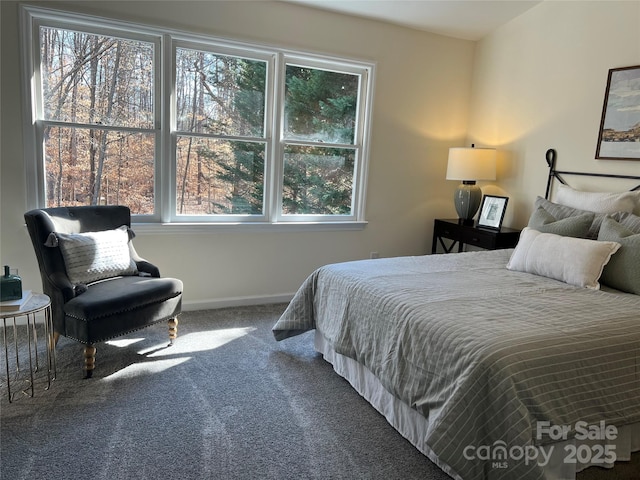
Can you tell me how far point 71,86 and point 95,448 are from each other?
97.5 inches

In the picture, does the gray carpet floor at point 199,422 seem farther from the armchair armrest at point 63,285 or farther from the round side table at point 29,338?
the armchair armrest at point 63,285

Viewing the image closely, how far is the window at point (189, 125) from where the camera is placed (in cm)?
317

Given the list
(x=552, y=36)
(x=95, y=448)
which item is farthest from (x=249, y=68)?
(x=95, y=448)

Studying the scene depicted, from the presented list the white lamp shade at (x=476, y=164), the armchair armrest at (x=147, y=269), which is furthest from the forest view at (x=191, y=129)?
the white lamp shade at (x=476, y=164)

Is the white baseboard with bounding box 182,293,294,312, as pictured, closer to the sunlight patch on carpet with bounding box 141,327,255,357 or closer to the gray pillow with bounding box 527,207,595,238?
the sunlight patch on carpet with bounding box 141,327,255,357

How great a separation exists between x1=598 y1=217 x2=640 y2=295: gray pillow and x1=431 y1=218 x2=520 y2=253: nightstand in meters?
1.16

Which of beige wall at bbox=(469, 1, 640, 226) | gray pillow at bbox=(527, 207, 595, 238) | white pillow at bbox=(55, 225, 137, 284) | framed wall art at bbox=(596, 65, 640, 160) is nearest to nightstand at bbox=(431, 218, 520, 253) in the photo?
beige wall at bbox=(469, 1, 640, 226)

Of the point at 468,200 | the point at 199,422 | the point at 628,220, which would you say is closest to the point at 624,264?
the point at 628,220

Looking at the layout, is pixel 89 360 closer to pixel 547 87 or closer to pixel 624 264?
pixel 624 264

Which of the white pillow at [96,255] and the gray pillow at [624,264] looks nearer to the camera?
the gray pillow at [624,264]

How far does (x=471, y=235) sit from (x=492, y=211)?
325 millimetres

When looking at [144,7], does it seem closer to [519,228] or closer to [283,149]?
[283,149]

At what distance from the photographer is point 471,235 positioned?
4.04 meters

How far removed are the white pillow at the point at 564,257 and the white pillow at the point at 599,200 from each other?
511mm
